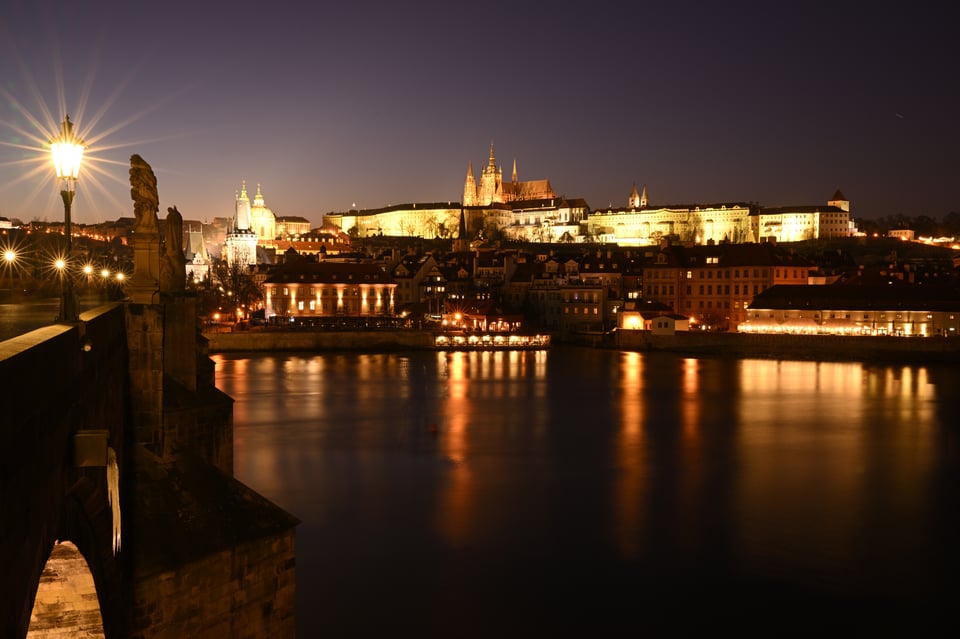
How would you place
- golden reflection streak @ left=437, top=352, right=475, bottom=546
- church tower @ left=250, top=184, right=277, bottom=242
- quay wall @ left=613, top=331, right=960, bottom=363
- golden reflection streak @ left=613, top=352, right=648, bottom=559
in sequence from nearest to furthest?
golden reflection streak @ left=613, top=352, right=648, bottom=559, golden reflection streak @ left=437, top=352, right=475, bottom=546, quay wall @ left=613, top=331, right=960, bottom=363, church tower @ left=250, top=184, right=277, bottom=242

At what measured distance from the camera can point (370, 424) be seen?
25.7 meters

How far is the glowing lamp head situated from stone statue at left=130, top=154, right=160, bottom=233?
83.2 inches

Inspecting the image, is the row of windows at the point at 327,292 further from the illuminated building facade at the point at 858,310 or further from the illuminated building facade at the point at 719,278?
Result: the illuminated building facade at the point at 858,310

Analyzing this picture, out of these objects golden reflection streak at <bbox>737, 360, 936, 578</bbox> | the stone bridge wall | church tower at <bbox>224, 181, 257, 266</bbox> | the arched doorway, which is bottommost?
golden reflection streak at <bbox>737, 360, 936, 578</bbox>

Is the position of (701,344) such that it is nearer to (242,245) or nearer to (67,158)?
(67,158)

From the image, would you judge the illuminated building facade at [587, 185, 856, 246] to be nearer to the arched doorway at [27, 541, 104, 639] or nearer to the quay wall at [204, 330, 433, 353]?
the quay wall at [204, 330, 433, 353]

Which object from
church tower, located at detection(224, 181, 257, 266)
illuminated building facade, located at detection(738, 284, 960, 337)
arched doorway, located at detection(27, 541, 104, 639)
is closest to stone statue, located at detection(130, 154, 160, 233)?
arched doorway, located at detection(27, 541, 104, 639)

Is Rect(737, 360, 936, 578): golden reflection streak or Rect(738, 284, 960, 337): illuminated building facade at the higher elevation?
Rect(738, 284, 960, 337): illuminated building facade

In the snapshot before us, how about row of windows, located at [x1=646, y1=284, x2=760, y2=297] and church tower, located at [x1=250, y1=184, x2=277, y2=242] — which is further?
church tower, located at [x1=250, y1=184, x2=277, y2=242]

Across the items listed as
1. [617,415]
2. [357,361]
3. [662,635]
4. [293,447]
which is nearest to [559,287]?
[357,361]

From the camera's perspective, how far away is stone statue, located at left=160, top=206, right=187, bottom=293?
28.9 ft

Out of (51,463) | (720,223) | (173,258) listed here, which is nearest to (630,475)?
(173,258)

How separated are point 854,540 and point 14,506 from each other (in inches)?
573

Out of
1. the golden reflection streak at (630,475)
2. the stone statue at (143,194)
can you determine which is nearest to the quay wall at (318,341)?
the golden reflection streak at (630,475)
